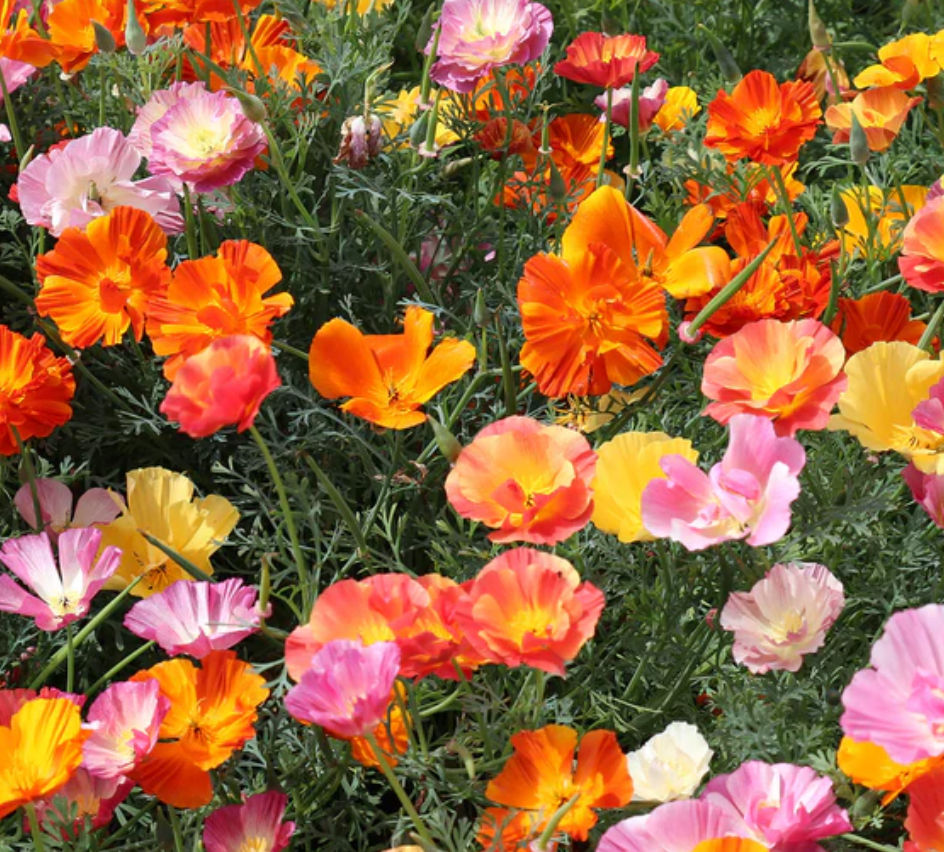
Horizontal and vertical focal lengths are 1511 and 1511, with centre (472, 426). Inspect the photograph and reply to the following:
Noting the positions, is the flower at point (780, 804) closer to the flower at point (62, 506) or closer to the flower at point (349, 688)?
the flower at point (349, 688)

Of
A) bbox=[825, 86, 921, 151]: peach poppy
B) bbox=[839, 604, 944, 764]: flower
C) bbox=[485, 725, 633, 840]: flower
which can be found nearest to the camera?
bbox=[839, 604, 944, 764]: flower

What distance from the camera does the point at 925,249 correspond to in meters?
1.17

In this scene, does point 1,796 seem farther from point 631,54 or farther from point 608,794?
point 631,54

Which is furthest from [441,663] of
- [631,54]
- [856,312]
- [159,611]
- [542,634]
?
[631,54]

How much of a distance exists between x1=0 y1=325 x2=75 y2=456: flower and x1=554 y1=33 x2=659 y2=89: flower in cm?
55

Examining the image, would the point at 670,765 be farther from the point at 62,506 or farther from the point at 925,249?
the point at 62,506

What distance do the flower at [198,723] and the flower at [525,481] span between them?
7.8 inches

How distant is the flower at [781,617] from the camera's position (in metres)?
0.99

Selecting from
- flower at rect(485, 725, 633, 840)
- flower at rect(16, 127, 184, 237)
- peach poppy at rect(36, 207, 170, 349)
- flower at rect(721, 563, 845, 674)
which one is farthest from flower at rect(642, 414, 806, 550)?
flower at rect(16, 127, 184, 237)

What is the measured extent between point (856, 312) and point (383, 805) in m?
0.57

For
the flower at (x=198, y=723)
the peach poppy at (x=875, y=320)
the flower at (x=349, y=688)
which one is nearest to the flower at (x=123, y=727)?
the flower at (x=198, y=723)

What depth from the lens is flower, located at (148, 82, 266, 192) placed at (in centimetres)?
127

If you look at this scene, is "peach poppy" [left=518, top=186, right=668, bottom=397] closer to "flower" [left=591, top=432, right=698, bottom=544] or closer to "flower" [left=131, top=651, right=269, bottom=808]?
"flower" [left=591, top=432, right=698, bottom=544]

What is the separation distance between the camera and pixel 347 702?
Answer: 859 mm
